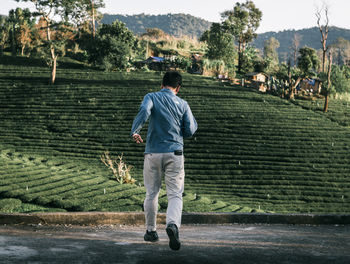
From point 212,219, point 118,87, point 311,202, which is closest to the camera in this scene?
point 212,219

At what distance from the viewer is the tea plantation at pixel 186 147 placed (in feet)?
47.0

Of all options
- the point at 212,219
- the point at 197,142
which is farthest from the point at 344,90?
the point at 212,219

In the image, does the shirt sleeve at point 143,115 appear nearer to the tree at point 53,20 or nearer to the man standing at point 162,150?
A: the man standing at point 162,150

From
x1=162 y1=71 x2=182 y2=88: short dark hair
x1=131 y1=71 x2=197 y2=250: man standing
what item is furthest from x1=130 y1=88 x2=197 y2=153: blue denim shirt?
x1=162 y1=71 x2=182 y2=88: short dark hair

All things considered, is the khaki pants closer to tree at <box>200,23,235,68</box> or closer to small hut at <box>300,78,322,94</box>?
tree at <box>200,23,235,68</box>

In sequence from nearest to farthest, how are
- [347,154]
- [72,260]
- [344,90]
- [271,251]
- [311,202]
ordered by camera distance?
[72,260], [271,251], [311,202], [347,154], [344,90]

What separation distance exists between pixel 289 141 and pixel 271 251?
27103 millimetres

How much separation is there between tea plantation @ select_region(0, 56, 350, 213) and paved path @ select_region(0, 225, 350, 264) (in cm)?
469

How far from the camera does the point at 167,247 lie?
4840 mm

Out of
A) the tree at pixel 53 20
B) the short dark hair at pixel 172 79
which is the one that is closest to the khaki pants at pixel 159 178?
the short dark hair at pixel 172 79

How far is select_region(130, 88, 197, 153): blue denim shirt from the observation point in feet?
16.7

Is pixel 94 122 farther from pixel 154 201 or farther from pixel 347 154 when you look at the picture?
pixel 154 201

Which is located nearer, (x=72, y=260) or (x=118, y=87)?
(x=72, y=260)

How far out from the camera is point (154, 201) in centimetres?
519
